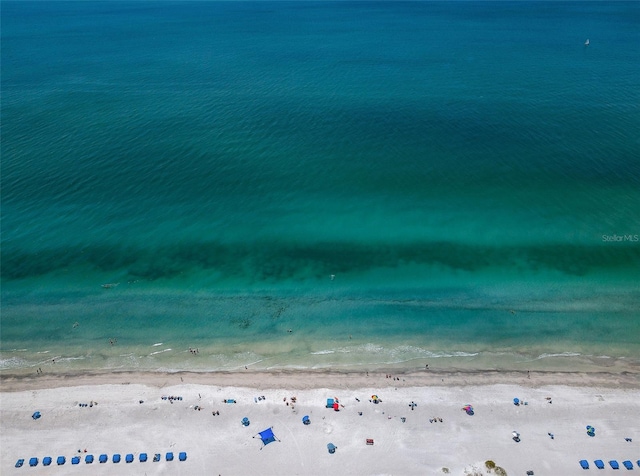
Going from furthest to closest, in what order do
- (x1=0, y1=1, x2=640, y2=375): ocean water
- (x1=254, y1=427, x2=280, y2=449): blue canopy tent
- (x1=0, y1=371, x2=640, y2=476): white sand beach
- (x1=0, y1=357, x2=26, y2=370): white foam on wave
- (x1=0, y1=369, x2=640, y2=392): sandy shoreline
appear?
1. (x1=0, y1=1, x2=640, y2=375): ocean water
2. (x1=0, y1=357, x2=26, y2=370): white foam on wave
3. (x1=0, y1=369, x2=640, y2=392): sandy shoreline
4. (x1=254, y1=427, x2=280, y2=449): blue canopy tent
5. (x1=0, y1=371, x2=640, y2=476): white sand beach

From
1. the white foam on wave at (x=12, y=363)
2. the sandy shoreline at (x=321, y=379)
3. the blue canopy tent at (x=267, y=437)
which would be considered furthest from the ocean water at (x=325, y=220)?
the blue canopy tent at (x=267, y=437)

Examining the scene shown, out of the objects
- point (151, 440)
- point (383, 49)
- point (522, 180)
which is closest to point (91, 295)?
point (151, 440)

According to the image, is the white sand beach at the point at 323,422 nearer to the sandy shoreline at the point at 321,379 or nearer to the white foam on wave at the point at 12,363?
the sandy shoreline at the point at 321,379

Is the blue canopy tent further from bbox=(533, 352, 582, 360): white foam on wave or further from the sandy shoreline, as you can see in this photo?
bbox=(533, 352, 582, 360): white foam on wave

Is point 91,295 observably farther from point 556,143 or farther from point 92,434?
point 556,143

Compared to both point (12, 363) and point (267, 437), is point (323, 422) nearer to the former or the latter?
point (267, 437)

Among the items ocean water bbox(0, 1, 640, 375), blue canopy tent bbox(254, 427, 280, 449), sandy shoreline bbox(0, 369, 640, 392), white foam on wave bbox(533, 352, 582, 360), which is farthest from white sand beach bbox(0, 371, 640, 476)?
white foam on wave bbox(533, 352, 582, 360)
